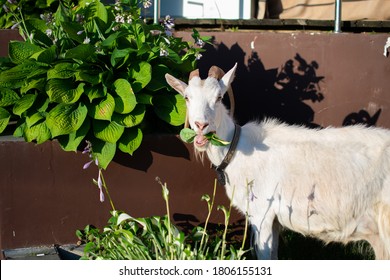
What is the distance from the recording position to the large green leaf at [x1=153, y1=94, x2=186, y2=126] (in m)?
6.41

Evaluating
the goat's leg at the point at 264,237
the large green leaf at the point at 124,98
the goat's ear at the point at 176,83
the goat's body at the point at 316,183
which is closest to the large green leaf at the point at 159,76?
the large green leaf at the point at 124,98

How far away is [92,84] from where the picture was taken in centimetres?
621

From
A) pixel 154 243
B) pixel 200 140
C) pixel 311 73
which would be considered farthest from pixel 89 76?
pixel 311 73

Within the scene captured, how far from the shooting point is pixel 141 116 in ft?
20.3

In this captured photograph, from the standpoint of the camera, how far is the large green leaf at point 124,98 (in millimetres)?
6105

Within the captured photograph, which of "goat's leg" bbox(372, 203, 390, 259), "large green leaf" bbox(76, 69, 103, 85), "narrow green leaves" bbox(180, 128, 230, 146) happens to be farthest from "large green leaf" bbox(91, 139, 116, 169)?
"goat's leg" bbox(372, 203, 390, 259)

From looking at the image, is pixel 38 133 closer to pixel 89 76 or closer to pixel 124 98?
pixel 89 76

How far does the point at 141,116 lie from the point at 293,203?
4.92 ft

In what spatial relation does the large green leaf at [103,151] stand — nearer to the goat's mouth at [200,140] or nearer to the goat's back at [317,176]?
the goat's mouth at [200,140]

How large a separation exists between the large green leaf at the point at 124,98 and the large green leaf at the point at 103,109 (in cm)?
7

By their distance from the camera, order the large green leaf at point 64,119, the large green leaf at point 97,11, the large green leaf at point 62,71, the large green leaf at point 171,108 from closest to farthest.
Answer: the large green leaf at point 64,119, the large green leaf at point 62,71, the large green leaf at point 171,108, the large green leaf at point 97,11

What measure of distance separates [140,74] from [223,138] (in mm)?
960
